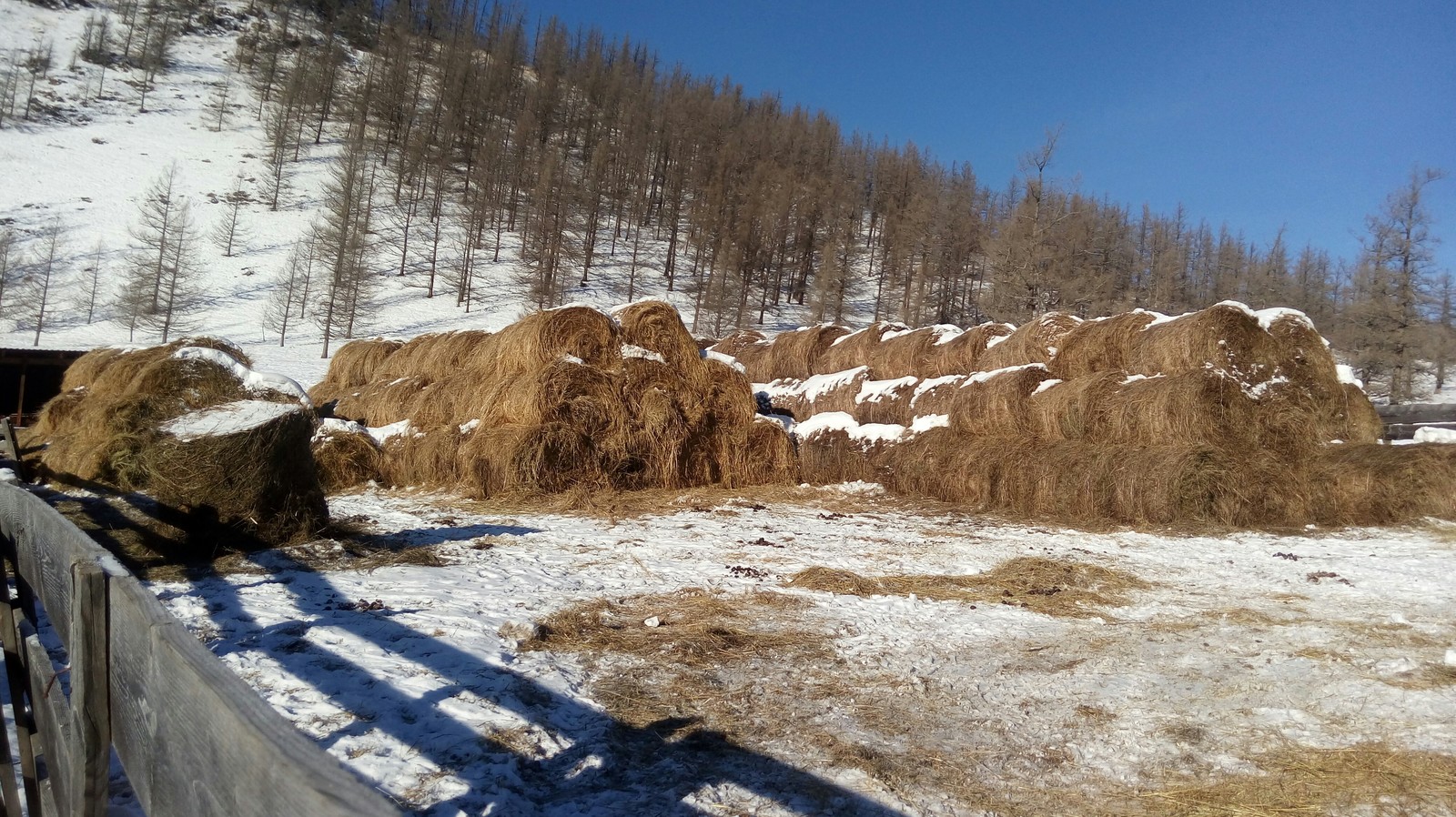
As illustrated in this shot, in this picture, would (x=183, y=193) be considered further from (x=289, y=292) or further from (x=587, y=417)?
(x=587, y=417)

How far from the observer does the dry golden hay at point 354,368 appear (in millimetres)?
16562

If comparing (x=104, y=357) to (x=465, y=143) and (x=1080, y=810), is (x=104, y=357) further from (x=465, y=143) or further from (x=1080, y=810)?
(x=465, y=143)

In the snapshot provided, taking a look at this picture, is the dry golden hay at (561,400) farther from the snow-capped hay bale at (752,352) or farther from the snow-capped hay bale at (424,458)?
the snow-capped hay bale at (752,352)

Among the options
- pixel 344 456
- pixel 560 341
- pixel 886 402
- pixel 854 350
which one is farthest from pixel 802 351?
pixel 344 456

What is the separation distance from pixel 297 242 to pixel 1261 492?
1788 inches

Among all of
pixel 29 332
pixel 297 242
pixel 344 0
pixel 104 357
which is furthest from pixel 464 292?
pixel 344 0

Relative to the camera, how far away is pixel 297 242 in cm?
4138

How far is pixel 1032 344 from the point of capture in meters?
11.6

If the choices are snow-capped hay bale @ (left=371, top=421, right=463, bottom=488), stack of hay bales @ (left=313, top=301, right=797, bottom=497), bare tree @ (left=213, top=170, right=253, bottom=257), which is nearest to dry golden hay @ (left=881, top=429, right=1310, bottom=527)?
stack of hay bales @ (left=313, top=301, right=797, bottom=497)

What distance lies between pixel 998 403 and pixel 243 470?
886cm

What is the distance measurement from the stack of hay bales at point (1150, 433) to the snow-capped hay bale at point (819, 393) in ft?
3.05

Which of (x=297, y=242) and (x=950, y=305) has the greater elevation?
(x=950, y=305)

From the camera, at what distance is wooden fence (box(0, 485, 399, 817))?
100 centimetres

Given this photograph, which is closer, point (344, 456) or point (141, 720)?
point (141, 720)
